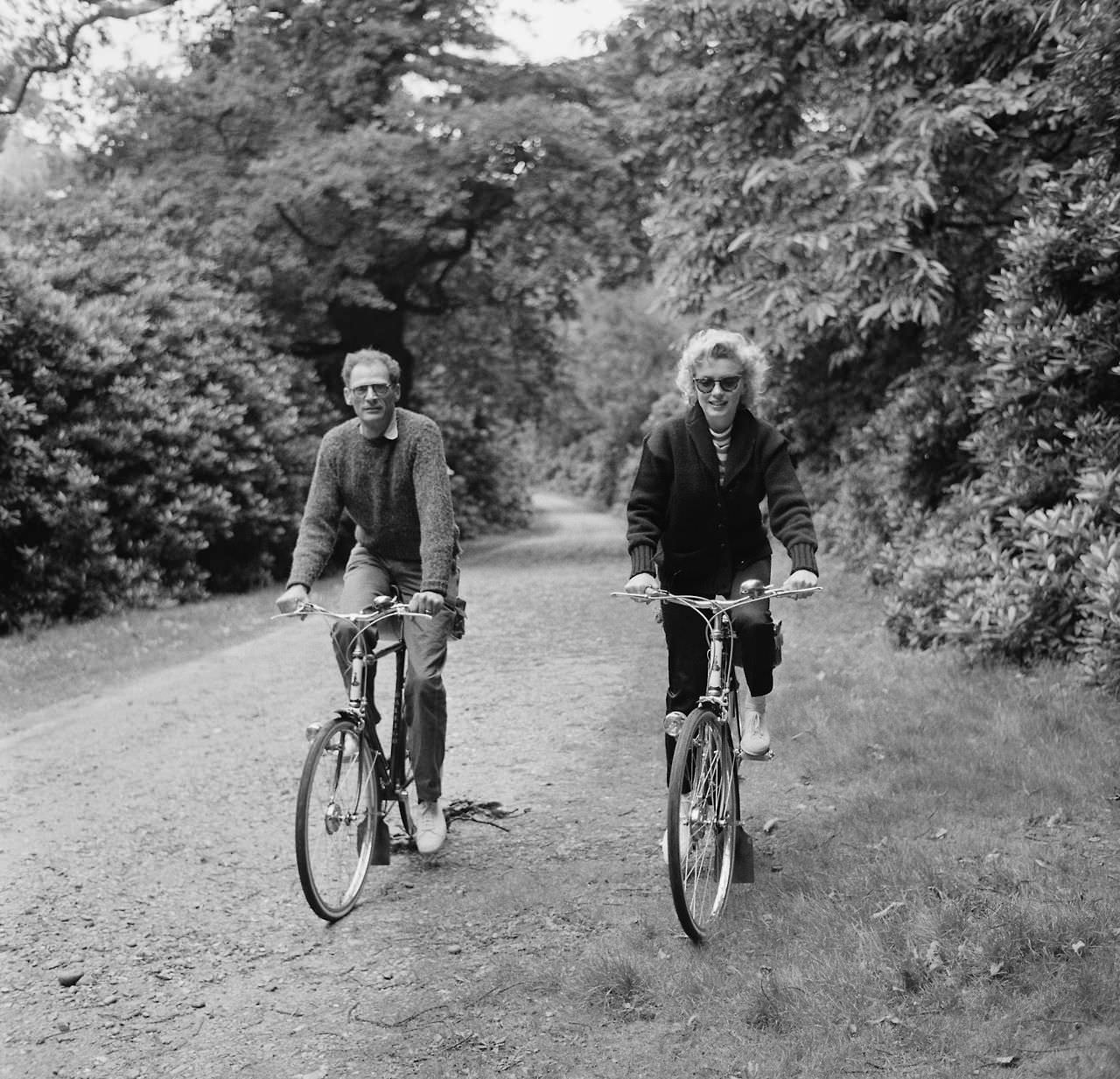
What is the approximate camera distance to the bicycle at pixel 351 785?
14.3 ft

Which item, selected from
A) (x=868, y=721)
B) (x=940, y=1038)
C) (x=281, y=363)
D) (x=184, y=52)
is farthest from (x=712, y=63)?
(x=184, y=52)

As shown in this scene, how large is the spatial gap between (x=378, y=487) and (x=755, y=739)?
6.14 feet

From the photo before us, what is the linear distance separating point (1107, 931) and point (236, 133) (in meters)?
18.7

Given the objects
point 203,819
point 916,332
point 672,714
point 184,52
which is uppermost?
point 184,52

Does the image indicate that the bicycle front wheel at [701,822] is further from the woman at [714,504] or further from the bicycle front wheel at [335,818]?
the bicycle front wheel at [335,818]

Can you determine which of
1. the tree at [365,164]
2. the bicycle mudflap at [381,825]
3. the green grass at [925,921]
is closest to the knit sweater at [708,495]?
the green grass at [925,921]

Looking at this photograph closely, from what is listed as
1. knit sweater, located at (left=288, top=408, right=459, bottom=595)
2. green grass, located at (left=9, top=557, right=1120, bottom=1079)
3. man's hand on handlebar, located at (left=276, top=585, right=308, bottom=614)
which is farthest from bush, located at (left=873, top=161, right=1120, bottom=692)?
man's hand on handlebar, located at (left=276, top=585, right=308, bottom=614)

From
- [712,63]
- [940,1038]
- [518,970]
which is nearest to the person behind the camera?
[940,1038]

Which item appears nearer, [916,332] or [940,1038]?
[940,1038]

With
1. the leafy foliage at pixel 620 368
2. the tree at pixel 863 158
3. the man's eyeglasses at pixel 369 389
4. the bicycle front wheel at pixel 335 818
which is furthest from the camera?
the leafy foliage at pixel 620 368

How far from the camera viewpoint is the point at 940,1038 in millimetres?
3262

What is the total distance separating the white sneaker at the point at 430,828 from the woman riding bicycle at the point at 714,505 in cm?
126

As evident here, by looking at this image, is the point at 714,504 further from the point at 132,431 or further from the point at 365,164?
the point at 365,164

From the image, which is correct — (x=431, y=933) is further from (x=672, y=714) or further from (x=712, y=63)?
(x=712, y=63)
